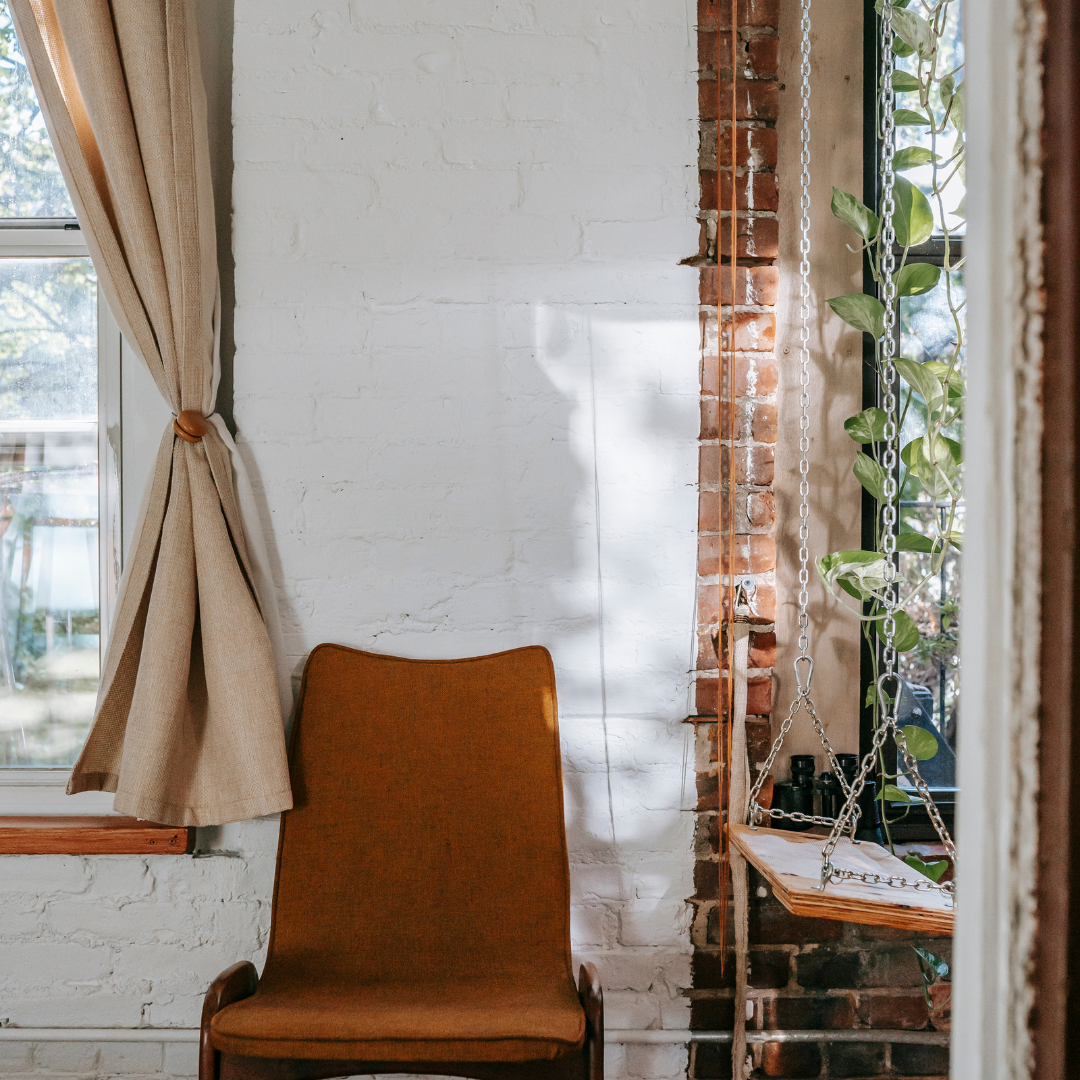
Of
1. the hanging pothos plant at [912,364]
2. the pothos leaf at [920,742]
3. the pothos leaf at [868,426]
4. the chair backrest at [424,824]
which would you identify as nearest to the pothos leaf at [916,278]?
the hanging pothos plant at [912,364]

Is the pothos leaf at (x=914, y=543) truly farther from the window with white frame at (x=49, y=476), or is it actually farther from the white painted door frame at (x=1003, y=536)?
the window with white frame at (x=49, y=476)

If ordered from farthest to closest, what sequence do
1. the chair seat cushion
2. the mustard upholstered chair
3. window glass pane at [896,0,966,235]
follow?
window glass pane at [896,0,966,235] → the mustard upholstered chair → the chair seat cushion

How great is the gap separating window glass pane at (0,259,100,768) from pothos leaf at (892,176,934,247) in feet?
5.38

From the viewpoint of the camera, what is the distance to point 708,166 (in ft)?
5.14

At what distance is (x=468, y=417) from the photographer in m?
1.58

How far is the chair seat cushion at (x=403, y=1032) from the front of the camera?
1122 mm

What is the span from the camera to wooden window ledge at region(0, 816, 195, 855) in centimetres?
155

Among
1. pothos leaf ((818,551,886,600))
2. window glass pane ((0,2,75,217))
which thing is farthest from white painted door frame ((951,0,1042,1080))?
window glass pane ((0,2,75,217))

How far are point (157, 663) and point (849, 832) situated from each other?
4.50ft

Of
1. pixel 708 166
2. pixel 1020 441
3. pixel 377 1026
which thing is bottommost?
pixel 377 1026

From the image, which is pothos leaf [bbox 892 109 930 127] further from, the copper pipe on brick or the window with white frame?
the window with white frame

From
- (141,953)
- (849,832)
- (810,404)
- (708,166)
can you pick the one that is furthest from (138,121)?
(849,832)

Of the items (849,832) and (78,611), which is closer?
(849,832)

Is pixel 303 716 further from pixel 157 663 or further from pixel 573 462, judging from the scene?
pixel 573 462
